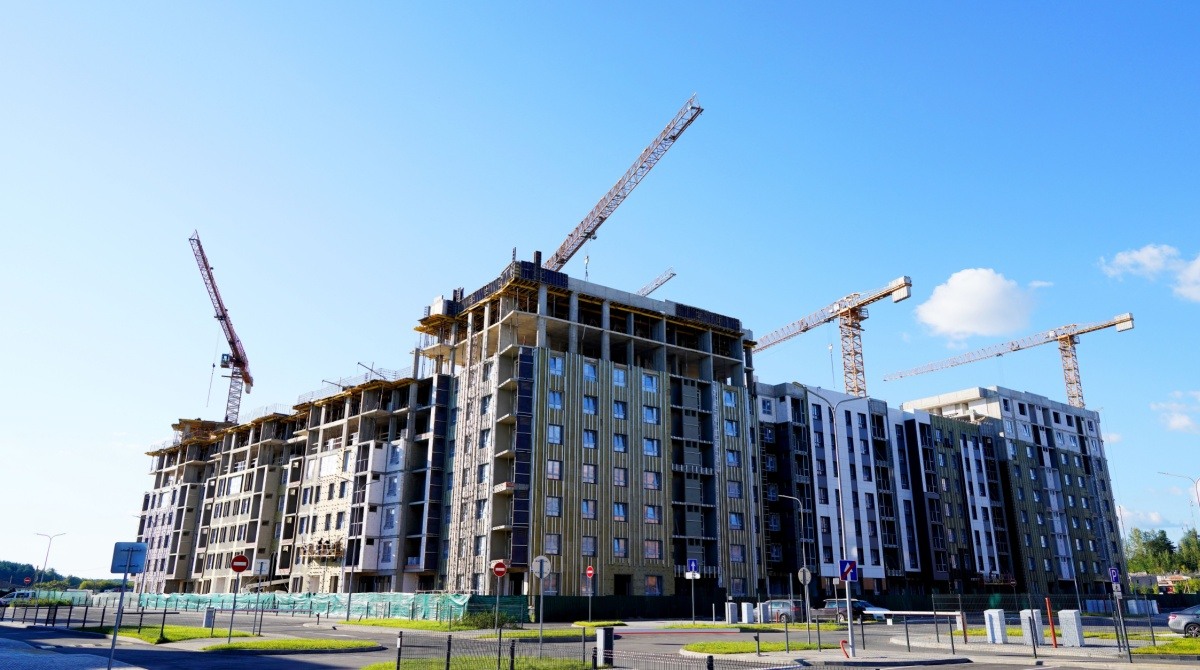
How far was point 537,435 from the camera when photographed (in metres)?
67.2

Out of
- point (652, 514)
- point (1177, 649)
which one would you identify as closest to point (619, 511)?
Result: point (652, 514)

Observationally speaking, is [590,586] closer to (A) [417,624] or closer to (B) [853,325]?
(A) [417,624]

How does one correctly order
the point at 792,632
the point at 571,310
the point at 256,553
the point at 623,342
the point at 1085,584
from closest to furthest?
the point at 792,632 < the point at 571,310 < the point at 623,342 < the point at 256,553 < the point at 1085,584

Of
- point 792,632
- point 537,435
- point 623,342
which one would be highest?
point 623,342

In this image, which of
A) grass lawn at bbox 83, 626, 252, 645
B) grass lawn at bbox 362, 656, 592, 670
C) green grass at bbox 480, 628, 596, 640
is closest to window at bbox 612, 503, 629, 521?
green grass at bbox 480, 628, 596, 640

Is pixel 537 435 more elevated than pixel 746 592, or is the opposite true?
pixel 537 435

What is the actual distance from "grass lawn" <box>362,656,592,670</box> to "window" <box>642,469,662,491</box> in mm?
49598

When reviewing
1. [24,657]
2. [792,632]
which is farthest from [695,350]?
[24,657]

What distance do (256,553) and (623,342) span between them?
2071 inches

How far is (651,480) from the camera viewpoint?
72.8 metres

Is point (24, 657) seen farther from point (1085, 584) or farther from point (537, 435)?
point (1085, 584)

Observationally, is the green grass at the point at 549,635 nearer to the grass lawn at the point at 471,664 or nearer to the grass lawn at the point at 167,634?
the grass lawn at the point at 167,634

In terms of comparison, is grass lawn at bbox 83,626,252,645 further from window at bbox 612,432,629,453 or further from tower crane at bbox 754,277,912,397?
tower crane at bbox 754,277,912,397

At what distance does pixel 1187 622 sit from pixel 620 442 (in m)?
42.6
